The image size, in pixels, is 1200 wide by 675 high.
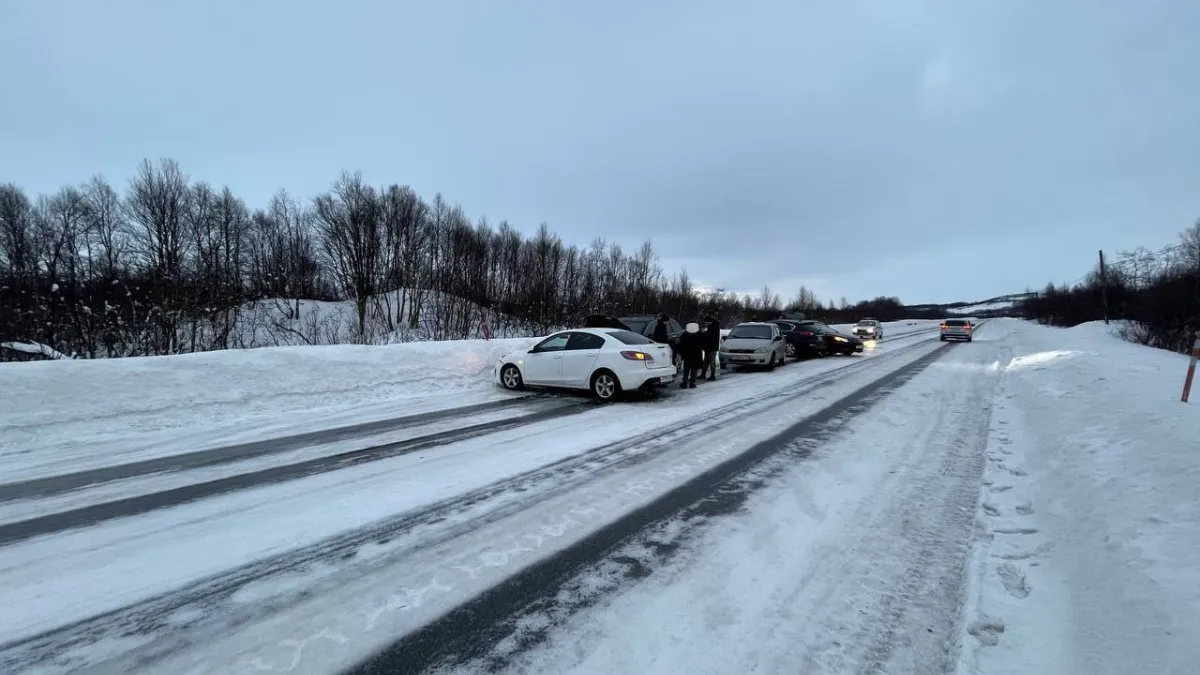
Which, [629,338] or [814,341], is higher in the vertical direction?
[629,338]

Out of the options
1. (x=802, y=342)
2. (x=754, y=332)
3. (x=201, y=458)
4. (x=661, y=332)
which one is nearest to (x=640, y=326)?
(x=661, y=332)

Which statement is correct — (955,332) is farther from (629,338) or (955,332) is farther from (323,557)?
(323,557)

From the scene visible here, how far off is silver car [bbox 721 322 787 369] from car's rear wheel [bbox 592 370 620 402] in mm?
7669

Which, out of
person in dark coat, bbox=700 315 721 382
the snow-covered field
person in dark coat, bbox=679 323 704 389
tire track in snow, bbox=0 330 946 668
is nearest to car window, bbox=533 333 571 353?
person in dark coat, bbox=679 323 704 389

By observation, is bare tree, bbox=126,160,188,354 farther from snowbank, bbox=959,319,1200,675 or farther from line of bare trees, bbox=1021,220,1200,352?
line of bare trees, bbox=1021,220,1200,352

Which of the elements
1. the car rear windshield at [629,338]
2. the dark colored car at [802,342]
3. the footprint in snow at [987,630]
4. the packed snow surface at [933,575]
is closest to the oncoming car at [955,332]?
the dark colored car at [802,342]

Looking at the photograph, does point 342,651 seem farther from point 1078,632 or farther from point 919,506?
point 919,506

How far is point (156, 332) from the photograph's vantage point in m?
17.9

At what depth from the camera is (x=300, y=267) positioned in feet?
151

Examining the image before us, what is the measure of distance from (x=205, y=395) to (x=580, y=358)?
721 centimetres

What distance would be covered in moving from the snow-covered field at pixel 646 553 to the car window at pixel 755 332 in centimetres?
1009

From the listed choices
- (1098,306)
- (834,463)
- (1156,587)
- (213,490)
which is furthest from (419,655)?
(1098,306)

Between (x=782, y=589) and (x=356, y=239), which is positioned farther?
(x=356, y=239)

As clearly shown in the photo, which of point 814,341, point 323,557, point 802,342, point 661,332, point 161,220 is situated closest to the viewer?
point 323,557
